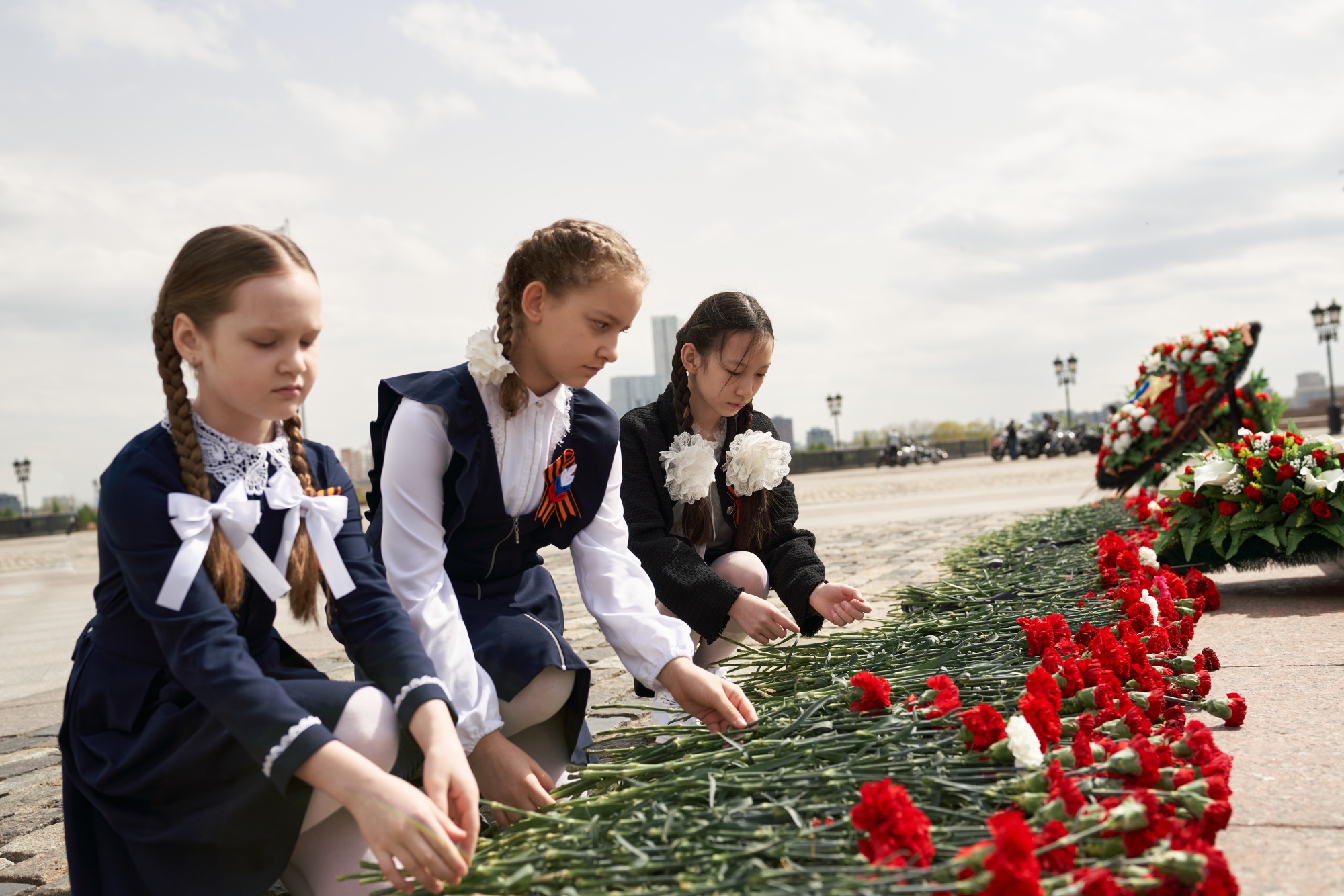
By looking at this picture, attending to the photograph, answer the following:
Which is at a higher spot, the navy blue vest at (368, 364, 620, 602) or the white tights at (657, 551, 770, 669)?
the navy blue vest at (368, 364, 620, 602)

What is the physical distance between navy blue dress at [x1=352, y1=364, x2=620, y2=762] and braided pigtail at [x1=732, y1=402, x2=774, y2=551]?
700 mm

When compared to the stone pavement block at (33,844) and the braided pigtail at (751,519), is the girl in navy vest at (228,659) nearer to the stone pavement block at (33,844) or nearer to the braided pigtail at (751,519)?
the stone pavement block at (33,844)

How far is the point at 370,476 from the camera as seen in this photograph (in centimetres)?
216

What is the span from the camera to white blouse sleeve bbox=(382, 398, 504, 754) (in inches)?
69.6

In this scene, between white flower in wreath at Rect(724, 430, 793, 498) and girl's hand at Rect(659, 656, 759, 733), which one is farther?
white flower in wreath at Rect(724, 430, 793, 498)

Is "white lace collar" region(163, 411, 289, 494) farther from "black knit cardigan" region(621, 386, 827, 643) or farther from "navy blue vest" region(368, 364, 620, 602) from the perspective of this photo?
"black knit cardigan" region(621, 386, 827, 643)

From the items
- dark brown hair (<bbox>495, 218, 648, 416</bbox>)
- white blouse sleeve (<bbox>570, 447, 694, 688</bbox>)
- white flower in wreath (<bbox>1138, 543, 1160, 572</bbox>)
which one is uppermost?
dark brown hair (<bbox>495, 218, 648, 416</bbox>)

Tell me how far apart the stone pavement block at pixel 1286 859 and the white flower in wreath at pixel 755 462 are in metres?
1.46

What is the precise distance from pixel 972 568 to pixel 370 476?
2962 millimetres

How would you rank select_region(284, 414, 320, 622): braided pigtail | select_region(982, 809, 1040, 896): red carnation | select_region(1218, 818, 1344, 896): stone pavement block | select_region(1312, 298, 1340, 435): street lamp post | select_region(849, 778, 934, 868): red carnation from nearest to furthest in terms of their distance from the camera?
1. select_region(982, 809, 1040, 896): red carnation
2. select_region(849, 778, 934, 868): red carnation
3. select_region(1218, 818, 1344, 896): stone pavement block
4. select_region(284, 414, 320, 622): braided pigtail
5. select_region(1312, 298, 1340, 435): street lamp post

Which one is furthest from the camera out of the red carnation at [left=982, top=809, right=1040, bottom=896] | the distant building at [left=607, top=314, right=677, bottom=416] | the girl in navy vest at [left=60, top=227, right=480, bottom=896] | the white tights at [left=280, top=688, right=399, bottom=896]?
the distant building at [left=607, top=314, right=677, bottom=416]

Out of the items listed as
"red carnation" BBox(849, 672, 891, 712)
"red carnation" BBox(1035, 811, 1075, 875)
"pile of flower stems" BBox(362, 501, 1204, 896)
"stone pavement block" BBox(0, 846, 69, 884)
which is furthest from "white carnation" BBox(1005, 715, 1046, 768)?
"stone pavement block" BBox(0, 846, 69, 884)

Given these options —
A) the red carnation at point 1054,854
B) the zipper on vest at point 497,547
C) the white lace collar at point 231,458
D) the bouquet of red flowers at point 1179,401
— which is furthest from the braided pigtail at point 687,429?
the bouquet of red flowers at point 1179,401

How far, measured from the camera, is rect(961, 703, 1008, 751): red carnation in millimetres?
1529
